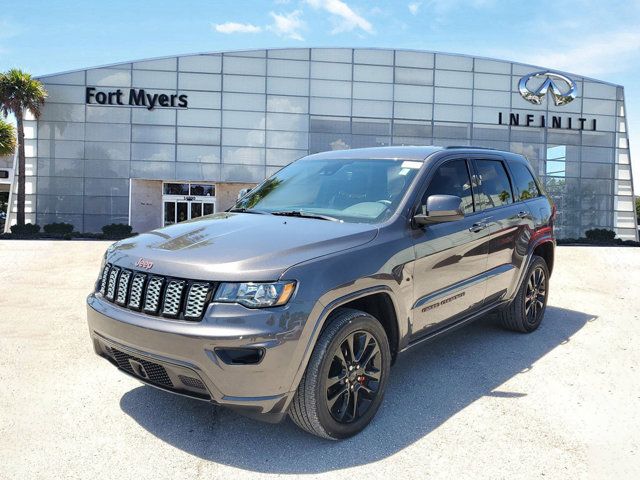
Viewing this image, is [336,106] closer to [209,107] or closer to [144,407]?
[209,107]

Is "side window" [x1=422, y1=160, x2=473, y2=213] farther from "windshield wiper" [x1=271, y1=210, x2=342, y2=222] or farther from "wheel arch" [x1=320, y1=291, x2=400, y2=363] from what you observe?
"wheel arch" [x1=320, y1=291, x2=400, y2=363]

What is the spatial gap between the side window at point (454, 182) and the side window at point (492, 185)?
196mm

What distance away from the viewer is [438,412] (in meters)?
3.60

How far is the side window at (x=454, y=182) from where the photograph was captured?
405cm

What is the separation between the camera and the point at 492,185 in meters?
4.86

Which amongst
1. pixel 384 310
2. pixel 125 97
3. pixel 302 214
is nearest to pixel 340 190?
pixel 302 214

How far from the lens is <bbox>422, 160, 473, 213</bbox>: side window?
4.05 meters

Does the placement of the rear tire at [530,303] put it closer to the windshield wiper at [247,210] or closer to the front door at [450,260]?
the front door at [450,260]

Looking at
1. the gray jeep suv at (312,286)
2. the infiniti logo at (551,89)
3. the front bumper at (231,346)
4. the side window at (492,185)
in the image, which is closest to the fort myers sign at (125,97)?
the infiniti logo at (551,89)

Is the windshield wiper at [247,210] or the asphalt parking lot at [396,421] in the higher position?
the windshield wiper at [247,210]

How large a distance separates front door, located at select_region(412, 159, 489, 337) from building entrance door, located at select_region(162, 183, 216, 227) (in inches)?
1012

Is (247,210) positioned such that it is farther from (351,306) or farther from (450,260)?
(450,260)

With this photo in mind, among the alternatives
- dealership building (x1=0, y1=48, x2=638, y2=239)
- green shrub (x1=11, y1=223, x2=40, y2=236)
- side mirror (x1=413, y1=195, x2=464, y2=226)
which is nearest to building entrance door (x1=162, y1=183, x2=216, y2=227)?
dealership building (x1=0, y1=48, x2=638, y2=239)

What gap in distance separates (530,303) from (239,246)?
364 cm
